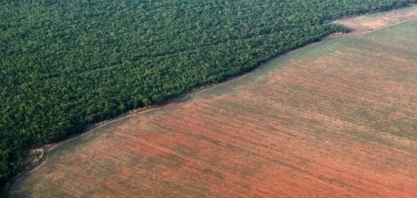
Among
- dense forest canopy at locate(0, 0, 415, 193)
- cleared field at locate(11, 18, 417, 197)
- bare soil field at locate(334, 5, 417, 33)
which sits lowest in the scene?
cleared field at locate(11, 18, 417, 197)

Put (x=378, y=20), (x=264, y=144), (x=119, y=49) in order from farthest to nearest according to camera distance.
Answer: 1. (x=378, y=20)
2. (x=119, y=49)
3. (x=264, y=144)

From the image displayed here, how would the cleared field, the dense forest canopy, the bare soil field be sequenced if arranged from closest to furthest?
the cleared field < the dense forest canopy < the bare soil field

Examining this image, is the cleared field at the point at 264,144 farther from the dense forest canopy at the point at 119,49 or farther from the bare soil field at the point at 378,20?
the bare soil field at the point at 378,20

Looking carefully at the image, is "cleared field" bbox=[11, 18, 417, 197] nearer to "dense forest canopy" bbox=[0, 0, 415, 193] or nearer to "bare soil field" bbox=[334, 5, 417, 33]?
"dense forest canopy" bbox=[0, 0, 415, 193]

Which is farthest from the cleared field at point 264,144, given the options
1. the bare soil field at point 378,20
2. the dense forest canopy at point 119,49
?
the bare soil field at point 378,20

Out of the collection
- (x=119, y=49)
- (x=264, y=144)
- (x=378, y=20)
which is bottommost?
(x=264, y=144)

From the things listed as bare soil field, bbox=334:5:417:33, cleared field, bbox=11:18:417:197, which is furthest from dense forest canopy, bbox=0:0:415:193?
cleared field, bbox=11:18:417:197

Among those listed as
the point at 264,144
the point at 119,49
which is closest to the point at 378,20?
the point at 119,49

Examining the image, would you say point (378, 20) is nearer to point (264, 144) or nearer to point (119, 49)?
point (119, 49)
